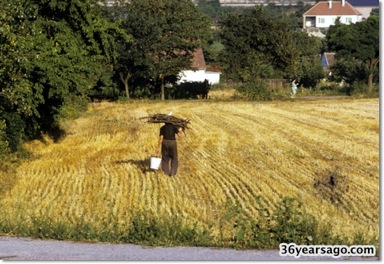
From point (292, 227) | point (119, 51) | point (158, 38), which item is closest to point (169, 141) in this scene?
point (292, 227)

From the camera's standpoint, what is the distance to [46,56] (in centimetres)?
2688

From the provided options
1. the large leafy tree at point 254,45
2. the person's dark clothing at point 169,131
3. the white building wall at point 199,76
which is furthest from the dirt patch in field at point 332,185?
the white building wall at point 199,76

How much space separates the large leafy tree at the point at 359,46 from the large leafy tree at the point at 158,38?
40.6 ft

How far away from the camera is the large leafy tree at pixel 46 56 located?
69.6 ft

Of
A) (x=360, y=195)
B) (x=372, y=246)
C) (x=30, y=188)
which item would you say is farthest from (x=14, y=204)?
(x=372, y=246)

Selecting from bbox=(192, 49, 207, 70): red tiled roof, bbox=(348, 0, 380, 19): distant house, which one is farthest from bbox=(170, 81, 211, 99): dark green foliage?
bbox=(348, 0, 380, 19): distant house

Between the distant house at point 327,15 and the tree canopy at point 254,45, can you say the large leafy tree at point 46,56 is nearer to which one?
the tree canopy at point 254,45

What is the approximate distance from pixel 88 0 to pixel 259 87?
2735 cm

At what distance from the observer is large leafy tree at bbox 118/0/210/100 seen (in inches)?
2211

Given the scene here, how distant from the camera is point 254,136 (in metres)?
31.3

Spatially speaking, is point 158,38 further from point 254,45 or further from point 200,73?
point 200,73

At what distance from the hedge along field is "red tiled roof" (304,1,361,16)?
105 m

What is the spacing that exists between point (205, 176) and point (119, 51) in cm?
3503

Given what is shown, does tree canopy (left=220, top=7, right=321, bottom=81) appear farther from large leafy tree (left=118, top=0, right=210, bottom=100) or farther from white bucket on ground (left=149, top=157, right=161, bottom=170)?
white bucket on ground (left=149, top=157, right=161, bottom=170)
